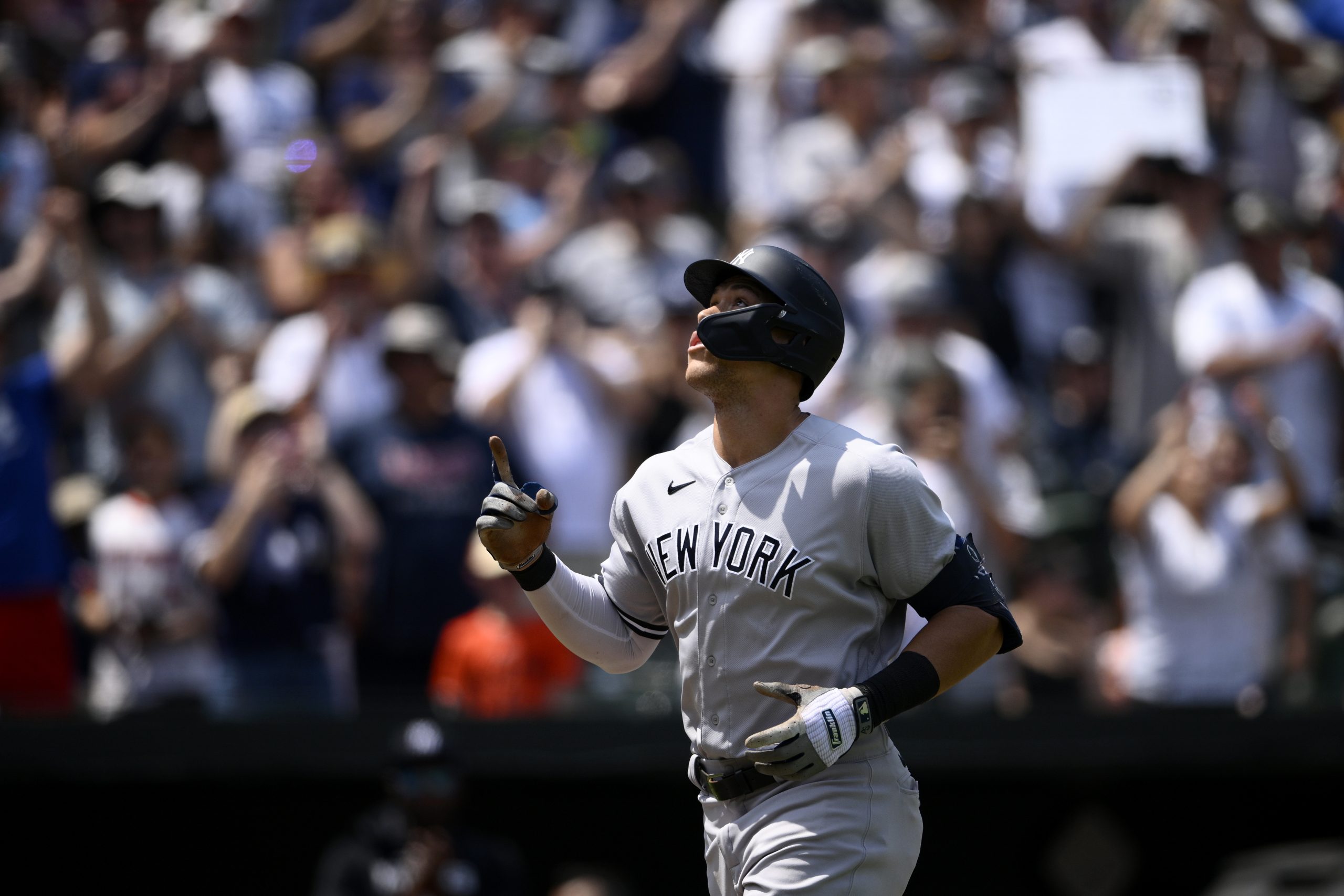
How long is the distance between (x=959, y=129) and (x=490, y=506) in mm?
6077

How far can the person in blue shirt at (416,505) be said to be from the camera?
782 cm

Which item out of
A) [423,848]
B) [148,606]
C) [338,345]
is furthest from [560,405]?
[423,848]

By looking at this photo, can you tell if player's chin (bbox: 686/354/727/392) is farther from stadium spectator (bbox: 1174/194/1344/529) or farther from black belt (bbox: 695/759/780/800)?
stadium spectator (bbox: 1174/194/1344/529)

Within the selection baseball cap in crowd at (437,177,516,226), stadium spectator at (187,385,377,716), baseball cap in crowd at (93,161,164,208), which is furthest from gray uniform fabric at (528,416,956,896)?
baseball cap in crowd at (437,177,516,226)

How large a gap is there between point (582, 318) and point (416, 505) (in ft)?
4.87

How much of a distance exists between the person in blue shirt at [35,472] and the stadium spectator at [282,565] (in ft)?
2.19

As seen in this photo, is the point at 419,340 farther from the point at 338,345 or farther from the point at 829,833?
the point at 829,833

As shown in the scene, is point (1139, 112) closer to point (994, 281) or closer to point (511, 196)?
point (994, 281)

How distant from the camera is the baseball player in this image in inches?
148

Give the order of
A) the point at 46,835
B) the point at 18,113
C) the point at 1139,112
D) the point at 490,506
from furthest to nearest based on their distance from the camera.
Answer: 1. the point at 1139,112
2. the point at 18,113
3. the point at 46,835
4. the point at 490,506

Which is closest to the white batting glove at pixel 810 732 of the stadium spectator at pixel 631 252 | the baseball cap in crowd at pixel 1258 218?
the stadium spectator at pixel 631 252

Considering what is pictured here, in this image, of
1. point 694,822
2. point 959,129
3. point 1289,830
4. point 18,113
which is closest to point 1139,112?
point 959,129

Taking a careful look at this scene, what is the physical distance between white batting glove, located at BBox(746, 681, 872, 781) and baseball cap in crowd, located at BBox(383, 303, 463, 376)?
4.56 metres

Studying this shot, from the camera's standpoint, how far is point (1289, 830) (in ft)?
27.1
